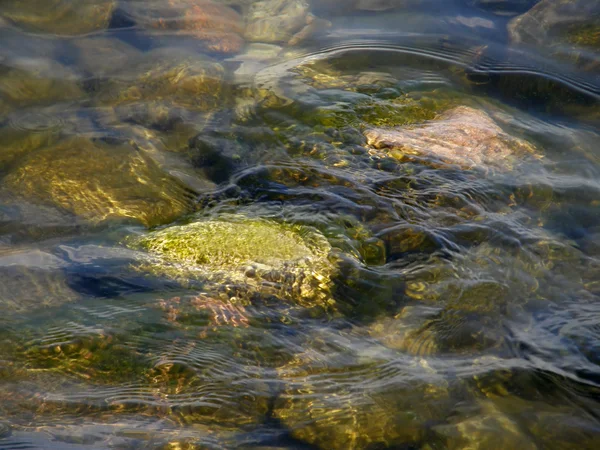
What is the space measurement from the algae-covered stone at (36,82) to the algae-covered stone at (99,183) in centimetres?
91

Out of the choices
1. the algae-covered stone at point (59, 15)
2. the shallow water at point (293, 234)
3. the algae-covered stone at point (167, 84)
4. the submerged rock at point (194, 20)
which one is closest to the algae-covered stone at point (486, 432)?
the shallow water at point (293, 234)

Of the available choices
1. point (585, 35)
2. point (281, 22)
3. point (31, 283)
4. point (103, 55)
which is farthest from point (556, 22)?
point (31, 283)

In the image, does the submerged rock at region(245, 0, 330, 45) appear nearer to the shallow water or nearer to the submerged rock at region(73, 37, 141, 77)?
the shallow water

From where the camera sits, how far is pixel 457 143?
191 inches

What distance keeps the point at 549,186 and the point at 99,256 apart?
359 cm

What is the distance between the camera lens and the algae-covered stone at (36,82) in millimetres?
5363

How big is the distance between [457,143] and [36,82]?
4.22 metres

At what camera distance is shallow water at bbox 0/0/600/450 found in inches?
113

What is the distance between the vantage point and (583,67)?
6.08m

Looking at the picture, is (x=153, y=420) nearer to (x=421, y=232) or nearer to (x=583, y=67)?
(x=421, y=232)

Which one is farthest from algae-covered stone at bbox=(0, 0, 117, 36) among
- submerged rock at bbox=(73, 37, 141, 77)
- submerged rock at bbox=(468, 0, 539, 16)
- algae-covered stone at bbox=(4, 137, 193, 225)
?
submerged rock at bbox=(468, 0, 539, 16)

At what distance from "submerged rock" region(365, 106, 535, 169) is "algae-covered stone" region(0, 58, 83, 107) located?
A: 10.2 feet

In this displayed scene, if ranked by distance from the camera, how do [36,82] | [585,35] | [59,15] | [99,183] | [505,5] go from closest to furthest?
1. [99,183]
2. [36,82]
3. [585,35]
4. [59,15]
5. [505,5]

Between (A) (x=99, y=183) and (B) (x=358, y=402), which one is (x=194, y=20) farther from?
(B) (x=358, y=402)
